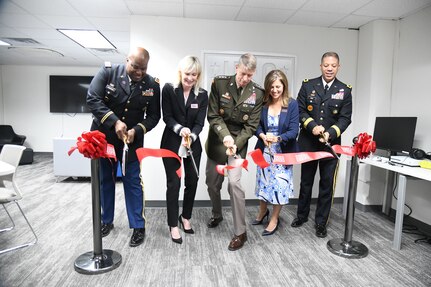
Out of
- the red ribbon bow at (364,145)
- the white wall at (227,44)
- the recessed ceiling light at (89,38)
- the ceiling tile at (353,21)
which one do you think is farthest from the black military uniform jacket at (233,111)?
the recessed ceiling light at (89,38)

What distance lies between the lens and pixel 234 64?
11.9 ft

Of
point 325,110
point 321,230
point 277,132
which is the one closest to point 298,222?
point 321,230

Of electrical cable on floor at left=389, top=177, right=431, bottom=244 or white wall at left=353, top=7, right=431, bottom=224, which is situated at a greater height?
white wall at left=353, top=7, right=431, bottom=224

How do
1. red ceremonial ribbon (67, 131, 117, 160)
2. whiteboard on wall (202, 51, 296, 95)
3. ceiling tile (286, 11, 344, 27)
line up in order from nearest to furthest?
red ceremonial ribbon (67, 131, 117, 160)
ceiling tile (286, 11, 344, 27)
whiteboard on wall (202, 51, 296, 95)

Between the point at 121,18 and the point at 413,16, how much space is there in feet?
11.3

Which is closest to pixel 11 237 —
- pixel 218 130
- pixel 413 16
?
pixel 218 130

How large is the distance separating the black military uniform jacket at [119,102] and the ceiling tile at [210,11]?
1207 millimetres

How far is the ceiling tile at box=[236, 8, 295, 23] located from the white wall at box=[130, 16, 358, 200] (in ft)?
0.31

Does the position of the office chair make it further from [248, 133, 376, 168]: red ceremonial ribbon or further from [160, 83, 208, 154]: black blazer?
[248, 133, 376, 168]: red ceremonial ribbon

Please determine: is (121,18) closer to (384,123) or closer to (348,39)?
(348,39)

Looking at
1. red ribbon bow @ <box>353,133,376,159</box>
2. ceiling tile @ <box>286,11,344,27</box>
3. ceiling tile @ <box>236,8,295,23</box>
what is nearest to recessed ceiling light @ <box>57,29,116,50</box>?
ceiling tile @ <box>236,8,295,23</box>

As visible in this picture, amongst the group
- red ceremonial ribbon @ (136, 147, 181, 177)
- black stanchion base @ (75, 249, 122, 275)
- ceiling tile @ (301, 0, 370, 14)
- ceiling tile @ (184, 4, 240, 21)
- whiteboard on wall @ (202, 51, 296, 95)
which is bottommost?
black stanchion base @ (75, 249, 122, 275)

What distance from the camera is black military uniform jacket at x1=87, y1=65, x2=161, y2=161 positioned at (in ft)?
7.41

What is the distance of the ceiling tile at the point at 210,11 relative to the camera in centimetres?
315
